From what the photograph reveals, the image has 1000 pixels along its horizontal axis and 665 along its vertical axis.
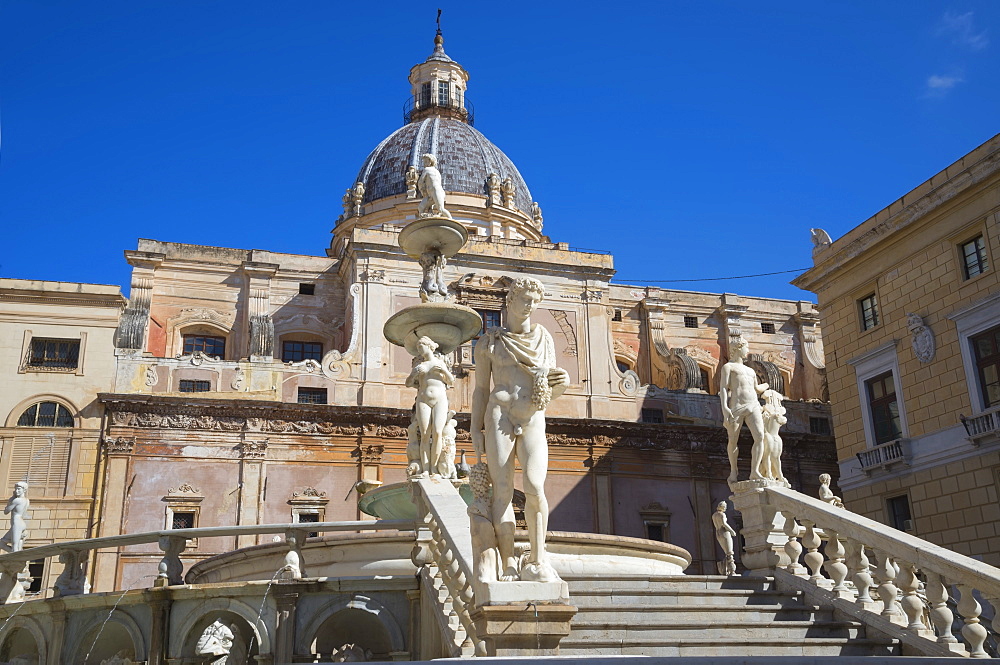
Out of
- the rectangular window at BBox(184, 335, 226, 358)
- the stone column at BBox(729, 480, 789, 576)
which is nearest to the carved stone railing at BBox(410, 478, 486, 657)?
the stone column at BBox(729, 480, 789, 576)

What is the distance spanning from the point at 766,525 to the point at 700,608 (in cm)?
203

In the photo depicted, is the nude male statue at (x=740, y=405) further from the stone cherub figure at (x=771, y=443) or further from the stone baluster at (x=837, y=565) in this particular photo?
the stone baluster at (x=837, y=565)

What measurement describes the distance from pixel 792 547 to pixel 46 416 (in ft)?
77.0

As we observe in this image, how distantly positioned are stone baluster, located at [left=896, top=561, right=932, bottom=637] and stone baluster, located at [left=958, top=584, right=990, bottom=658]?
50 centimetres

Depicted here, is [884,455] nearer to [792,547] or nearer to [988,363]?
[988,363]

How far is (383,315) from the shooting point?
1264 inches

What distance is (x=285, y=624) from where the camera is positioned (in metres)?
9.19

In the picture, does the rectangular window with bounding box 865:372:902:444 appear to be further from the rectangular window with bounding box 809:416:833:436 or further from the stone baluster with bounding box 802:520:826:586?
the stone baluster with bounding box 802:520:826:586

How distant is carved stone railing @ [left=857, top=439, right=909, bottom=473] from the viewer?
22188 millimetres

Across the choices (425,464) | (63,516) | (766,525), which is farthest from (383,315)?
(766,525)

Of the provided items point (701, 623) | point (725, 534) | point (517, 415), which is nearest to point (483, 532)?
point (517, 415)

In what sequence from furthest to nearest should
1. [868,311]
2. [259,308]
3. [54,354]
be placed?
[259,308] → [54,354] → [868,311]

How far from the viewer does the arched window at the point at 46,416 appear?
2781 centimetres

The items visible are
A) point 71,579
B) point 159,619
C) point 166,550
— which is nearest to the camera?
point 159,619
